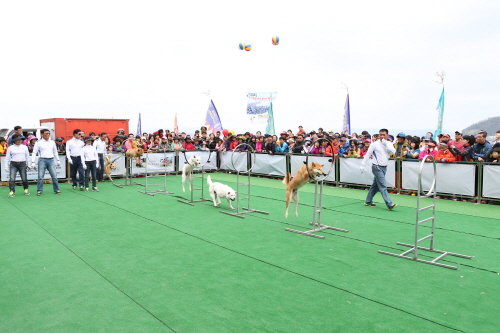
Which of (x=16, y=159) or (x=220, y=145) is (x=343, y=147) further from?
(x=16, y=159)

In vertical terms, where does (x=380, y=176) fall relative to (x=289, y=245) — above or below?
above

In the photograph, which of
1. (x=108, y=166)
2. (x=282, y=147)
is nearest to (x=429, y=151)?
(x=282, y=147)

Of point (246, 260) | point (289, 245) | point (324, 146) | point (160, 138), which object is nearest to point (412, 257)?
point (289, 245)

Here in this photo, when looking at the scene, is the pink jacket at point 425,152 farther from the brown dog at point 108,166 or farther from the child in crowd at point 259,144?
the brown dog at point 108,166

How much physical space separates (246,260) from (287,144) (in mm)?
12142

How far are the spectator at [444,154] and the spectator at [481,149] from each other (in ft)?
2.10

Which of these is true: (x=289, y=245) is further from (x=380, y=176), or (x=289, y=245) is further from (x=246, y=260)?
(x=380, y=176)

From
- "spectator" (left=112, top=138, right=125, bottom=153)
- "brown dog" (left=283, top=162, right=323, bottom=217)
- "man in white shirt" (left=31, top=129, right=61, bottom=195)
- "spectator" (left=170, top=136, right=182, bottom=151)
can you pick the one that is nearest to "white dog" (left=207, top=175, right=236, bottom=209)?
"brown dog" (left=283, top=162, right=323, bottom=217)

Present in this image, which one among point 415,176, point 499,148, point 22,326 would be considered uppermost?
point 499,148

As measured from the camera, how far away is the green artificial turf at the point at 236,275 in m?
4.30

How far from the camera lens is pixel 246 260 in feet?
20.9

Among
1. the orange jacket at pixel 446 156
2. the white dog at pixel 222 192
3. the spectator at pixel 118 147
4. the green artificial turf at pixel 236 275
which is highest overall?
the spectator at pixel 118 147

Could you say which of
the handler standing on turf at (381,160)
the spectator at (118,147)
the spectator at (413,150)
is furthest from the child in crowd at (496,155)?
the spectator at (118,147)

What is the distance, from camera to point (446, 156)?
42.5ft
